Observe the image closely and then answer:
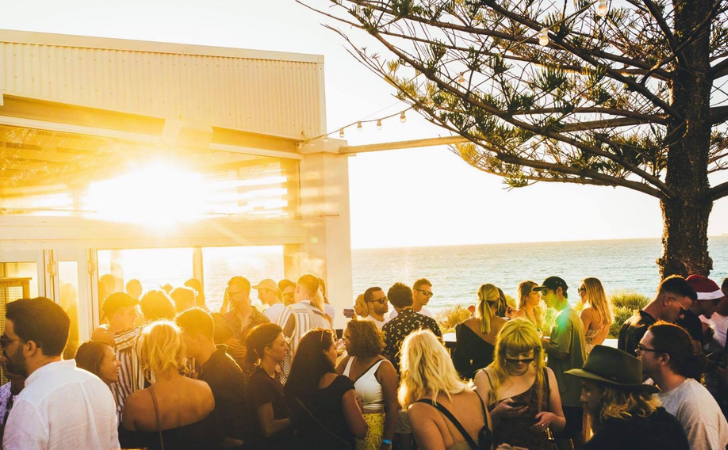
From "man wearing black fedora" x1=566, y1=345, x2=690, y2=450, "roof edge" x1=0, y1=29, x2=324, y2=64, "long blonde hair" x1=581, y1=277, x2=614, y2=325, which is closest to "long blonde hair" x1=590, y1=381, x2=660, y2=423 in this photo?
"man wearing black fedora" x1=566, y1=345, x2=690, y2=450

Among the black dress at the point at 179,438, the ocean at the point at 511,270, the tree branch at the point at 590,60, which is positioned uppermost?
the tree branch at the point at 590,60

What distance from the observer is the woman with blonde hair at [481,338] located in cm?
546

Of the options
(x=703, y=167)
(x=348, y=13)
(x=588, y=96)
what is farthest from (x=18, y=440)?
(x=703, y=167)

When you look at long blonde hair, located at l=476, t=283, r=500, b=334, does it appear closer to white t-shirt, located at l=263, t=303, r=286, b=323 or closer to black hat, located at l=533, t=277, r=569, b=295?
black hat, located at l=533, t=277, r=569, b=295

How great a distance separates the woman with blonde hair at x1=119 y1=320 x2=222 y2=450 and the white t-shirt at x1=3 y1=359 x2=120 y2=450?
56 cm

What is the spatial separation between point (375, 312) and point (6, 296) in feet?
14.2

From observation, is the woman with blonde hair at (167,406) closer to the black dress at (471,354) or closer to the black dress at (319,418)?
the black dress at (319,418)

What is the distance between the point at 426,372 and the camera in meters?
3.51

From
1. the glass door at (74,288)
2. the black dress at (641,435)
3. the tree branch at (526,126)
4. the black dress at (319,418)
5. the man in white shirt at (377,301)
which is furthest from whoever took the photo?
the glass door at (74,288)

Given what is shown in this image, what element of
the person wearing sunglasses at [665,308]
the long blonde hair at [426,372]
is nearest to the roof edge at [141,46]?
the long blonde hair at [426,372]

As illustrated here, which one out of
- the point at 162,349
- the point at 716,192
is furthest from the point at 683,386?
the point at 716,192

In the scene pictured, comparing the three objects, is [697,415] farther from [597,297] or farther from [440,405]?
[597,297]

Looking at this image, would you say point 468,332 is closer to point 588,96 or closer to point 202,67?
point 588,96

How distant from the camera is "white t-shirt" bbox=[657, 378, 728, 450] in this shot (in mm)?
3041
